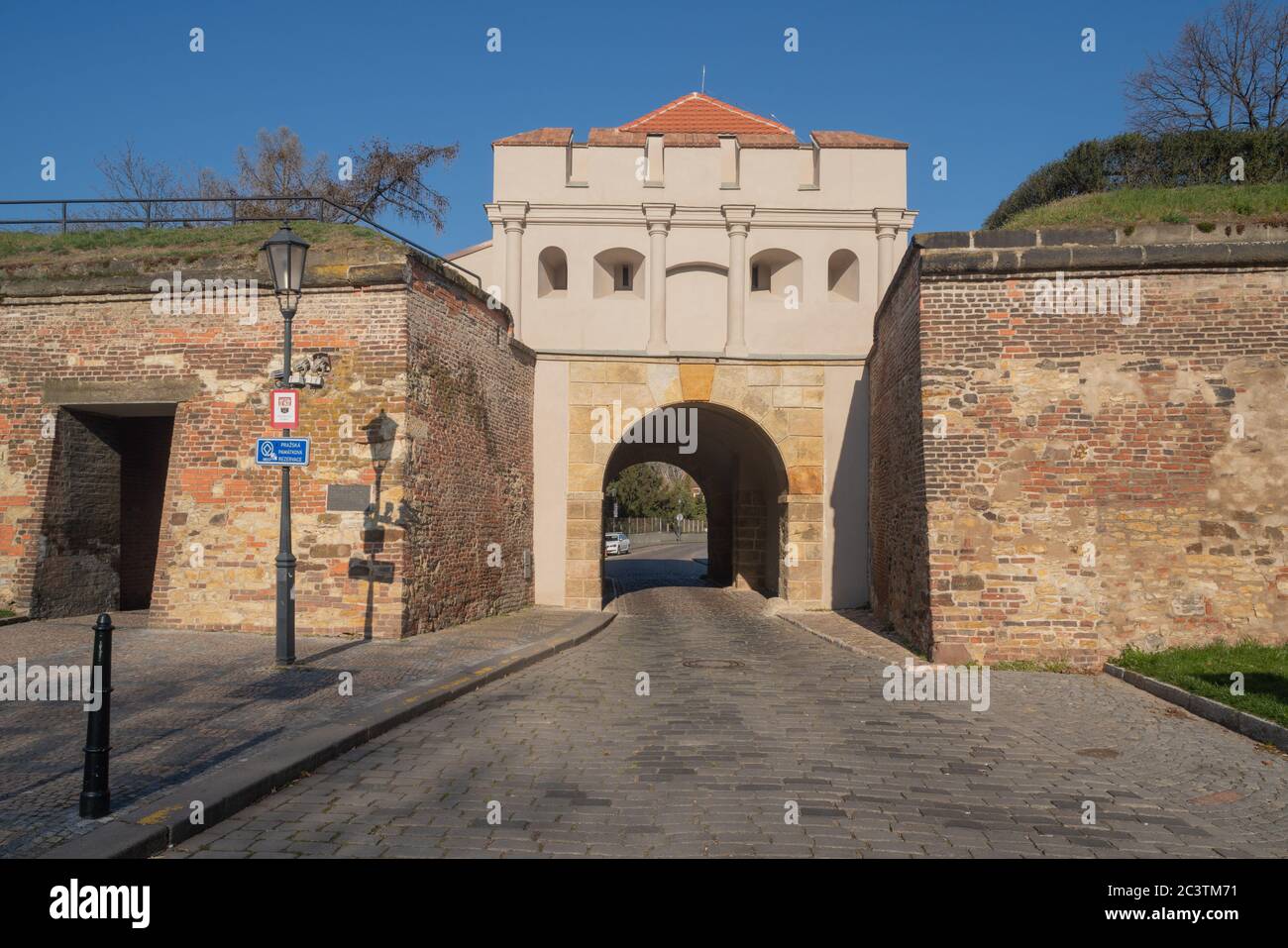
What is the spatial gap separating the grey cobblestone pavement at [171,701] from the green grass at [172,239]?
5.74 metres

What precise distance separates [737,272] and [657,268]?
5.83 ft

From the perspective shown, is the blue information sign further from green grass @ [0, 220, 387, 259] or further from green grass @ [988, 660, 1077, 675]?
green grass @ [988, 660, 1077, 675]

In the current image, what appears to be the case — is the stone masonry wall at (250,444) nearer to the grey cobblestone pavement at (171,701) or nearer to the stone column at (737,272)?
the grey cobblestone pavement at (171,701)

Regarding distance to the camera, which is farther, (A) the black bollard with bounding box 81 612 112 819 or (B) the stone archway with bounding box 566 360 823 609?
(B) the stone archway with bounding box 566 360 823 609

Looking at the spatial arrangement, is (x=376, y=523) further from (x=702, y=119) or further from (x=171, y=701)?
(x=702, y=119)

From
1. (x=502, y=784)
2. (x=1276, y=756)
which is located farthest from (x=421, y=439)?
(x=1276, y=756)

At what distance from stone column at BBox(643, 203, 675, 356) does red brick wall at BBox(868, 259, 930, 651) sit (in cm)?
469

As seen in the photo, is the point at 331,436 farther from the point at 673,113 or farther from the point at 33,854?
the point at 673,113

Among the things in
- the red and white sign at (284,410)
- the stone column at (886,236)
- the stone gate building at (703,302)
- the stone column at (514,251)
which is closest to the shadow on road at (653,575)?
the stone gate building at (703,302)

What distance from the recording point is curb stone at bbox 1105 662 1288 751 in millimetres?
6660

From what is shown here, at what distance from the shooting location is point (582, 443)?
1855 cm

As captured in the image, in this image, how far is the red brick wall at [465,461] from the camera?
40.7 ft

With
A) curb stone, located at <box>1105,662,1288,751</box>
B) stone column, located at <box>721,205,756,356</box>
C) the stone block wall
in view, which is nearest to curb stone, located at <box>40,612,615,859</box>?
the stone block wall

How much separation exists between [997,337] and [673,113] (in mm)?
16331
